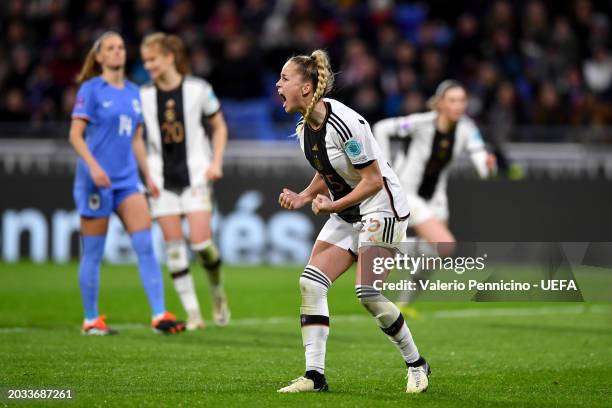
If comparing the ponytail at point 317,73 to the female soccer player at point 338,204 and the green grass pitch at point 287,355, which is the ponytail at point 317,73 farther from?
the green grass pitch at point 287,355

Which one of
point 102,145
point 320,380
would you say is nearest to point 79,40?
point 102,145

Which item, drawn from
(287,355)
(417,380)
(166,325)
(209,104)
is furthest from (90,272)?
(417,380)

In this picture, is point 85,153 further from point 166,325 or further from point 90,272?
point 166,325

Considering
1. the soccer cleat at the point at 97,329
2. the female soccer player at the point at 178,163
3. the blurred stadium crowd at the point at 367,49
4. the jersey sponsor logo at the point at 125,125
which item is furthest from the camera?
the blurred stadium crowd at the point at 367,49

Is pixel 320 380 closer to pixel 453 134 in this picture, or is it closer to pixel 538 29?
pixel 453 134

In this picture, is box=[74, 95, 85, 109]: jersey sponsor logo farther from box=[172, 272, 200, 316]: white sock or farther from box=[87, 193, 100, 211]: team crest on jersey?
box=[172, 272, 200, 316]: white sock

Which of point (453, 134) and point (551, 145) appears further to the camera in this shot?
point (551, 145)

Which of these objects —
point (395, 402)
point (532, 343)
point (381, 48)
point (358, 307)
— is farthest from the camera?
point (381, 48)

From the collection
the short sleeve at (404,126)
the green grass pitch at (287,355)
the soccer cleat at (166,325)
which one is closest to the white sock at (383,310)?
the green grass pitch at (287,355)

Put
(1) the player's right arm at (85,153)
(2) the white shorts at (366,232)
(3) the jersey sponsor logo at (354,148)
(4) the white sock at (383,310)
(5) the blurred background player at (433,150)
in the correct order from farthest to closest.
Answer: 1. (5) the blurred background player at (433,150)
2. (1) the player's right arm at (85,153)
3. (2) the white shorts at (366,232)
4. (4) the white sock at (383,310)
5. (3) the jersey sponsor logo at (354,148)

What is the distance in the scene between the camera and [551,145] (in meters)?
18.3

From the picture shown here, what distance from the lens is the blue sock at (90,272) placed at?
403 inches

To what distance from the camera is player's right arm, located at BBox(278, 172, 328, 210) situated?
695cm

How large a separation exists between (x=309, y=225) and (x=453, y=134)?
5871mm
